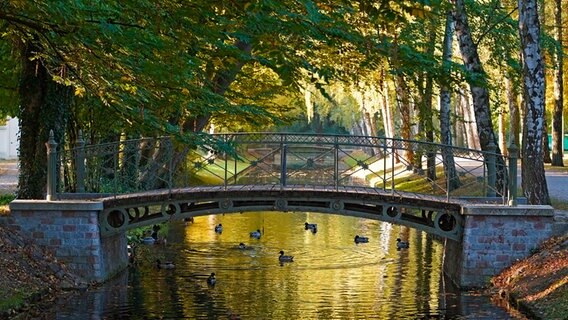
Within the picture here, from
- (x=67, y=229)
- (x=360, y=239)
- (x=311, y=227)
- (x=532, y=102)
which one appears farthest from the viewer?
(x=311, y=227)

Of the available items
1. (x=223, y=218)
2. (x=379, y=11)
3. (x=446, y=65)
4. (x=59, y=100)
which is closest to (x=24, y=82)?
(x=59, y=100)

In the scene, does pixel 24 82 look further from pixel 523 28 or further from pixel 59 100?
pixel 523 28

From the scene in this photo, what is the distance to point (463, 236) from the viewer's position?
2059cm

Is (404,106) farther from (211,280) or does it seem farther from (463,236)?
(211,280)

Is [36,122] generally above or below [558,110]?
below

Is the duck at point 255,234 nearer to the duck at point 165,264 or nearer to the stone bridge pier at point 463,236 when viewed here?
the duck at point 165,264

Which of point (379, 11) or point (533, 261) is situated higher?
point (379, 11)

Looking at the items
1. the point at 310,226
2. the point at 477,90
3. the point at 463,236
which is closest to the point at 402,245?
the point at 477,90

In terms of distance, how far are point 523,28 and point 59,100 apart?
9198mm

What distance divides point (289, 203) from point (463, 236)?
3.35 meters

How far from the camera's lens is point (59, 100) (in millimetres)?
22562

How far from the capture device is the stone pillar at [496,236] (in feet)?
66.4

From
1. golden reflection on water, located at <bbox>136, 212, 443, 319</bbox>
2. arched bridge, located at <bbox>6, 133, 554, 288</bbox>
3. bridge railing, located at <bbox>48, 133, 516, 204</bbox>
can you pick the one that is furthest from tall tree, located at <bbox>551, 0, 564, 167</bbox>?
arched bridge, located at <bbox>6, 133, 554, 288</bbox>

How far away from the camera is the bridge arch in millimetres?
20938
